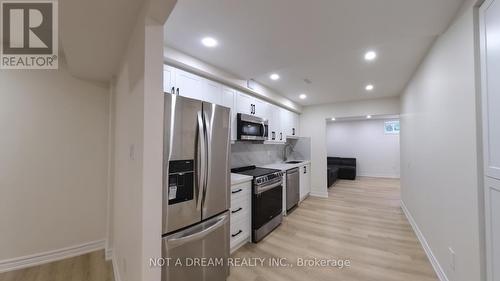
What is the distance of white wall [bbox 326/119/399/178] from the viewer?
7832 mm

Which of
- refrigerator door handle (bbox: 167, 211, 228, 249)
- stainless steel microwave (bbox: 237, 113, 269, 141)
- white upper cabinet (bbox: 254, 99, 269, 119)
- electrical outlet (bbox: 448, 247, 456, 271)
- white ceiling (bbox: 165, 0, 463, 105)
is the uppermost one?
white ceiling (bbox: 165, 0, 463, 105)

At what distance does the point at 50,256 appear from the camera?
2436 millimetres

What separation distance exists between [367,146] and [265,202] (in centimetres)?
716

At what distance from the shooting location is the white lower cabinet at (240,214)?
96.6 inches

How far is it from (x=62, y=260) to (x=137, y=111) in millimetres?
2570

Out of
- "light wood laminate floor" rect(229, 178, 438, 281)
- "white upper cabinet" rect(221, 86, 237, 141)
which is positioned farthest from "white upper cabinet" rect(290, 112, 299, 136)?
"white upper cabinet" rect(221, 86, 237, 141)

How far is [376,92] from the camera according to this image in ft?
13.7

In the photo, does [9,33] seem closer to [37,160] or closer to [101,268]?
[37,160]

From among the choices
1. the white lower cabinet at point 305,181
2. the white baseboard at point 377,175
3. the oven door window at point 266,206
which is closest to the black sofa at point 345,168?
the white baseboard at point 377,175

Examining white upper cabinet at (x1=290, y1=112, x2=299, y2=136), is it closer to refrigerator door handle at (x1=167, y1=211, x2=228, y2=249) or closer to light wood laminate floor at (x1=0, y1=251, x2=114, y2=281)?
refrigerator door handle at (x1=167, y1=211, x2=228, y2=249)

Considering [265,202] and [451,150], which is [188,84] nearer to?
[265,202]

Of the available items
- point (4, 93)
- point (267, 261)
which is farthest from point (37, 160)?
point (267, 261)

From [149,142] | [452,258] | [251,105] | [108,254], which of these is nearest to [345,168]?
[251,105]

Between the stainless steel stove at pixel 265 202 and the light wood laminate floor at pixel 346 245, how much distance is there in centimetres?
14
